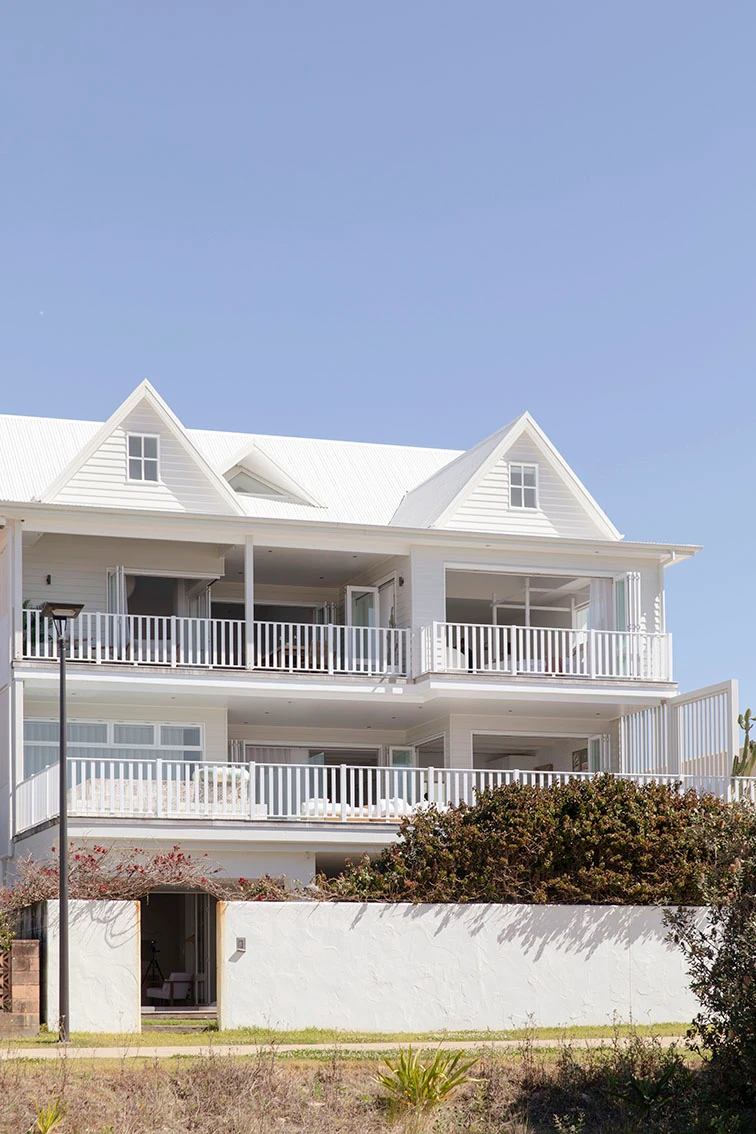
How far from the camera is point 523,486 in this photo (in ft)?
117

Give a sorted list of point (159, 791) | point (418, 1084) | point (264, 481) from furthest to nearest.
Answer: point (264, 481), point (159, 791), point (418, 1084)

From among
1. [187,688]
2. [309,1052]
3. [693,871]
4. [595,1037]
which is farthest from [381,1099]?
[187,688]

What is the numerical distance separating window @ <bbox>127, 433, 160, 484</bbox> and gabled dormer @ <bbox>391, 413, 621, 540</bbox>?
576cm

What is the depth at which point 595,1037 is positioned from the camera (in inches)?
813

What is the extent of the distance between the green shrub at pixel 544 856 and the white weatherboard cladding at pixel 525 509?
11257 millimetres

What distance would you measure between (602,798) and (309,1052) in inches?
296

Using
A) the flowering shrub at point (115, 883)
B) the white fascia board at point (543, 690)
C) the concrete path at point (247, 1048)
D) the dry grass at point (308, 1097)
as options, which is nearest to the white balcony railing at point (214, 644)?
Result: the white fascia board at point (543, 690)

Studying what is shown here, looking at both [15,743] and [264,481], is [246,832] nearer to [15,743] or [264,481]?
[15,743]

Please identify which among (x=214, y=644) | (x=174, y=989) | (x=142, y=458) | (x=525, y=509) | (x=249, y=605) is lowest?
(x=174, y=989)

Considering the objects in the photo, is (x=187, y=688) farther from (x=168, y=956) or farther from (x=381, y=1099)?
(x=381, y=1099)

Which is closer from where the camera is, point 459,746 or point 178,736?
point 178,736

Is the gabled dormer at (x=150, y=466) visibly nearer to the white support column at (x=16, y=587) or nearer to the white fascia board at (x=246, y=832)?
the white support column at (x=16, y=587)

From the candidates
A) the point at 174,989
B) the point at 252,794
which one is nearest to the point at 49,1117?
the point at 252,794

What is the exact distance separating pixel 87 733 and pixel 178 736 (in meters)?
1.84
